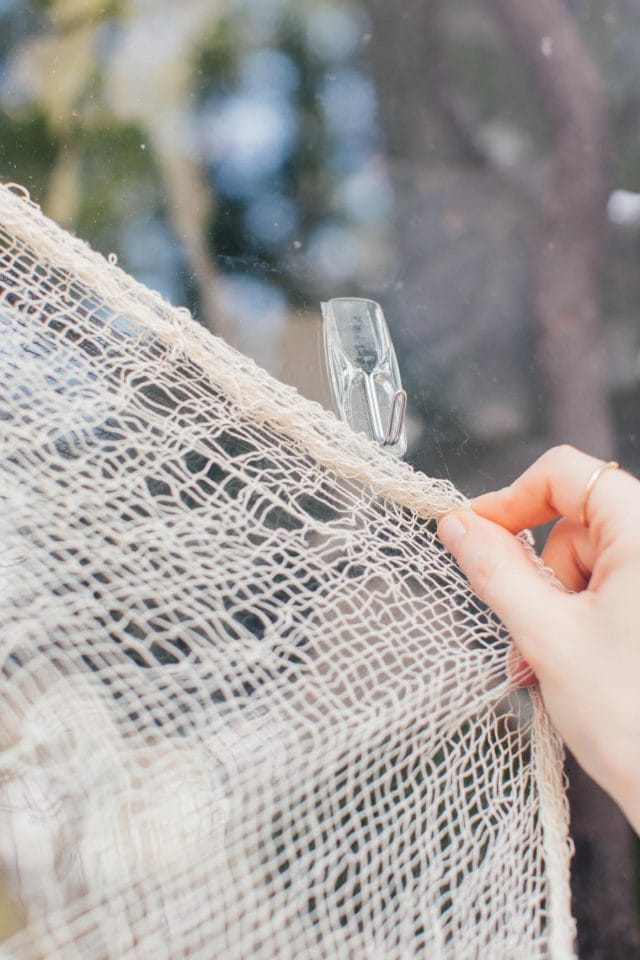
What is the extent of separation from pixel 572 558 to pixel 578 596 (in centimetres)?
10

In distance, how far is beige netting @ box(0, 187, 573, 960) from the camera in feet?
1.16

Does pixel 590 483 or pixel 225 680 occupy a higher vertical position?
pixel 590 483

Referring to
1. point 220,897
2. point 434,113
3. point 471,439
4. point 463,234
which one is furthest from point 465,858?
point 434,113

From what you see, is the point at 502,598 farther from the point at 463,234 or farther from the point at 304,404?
the point at 463,234

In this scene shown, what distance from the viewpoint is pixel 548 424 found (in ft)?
2.99

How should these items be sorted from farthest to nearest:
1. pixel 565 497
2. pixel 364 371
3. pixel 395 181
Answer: pixel 395 181, pixel 364 371, pixel 565 497

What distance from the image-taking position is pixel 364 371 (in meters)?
0.79

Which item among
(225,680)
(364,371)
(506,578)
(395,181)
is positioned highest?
(395,181)

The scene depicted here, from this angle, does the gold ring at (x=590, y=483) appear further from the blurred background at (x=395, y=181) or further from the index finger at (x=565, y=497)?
the blurred background at (x=395, y=181)

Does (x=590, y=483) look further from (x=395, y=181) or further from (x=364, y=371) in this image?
(x=395, y=181)

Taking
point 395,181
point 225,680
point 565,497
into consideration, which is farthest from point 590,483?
point 395,181

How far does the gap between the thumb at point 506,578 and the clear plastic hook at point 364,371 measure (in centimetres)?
21

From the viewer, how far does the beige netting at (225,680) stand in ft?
1.16

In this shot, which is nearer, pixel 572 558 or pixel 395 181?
pixel 572 558
